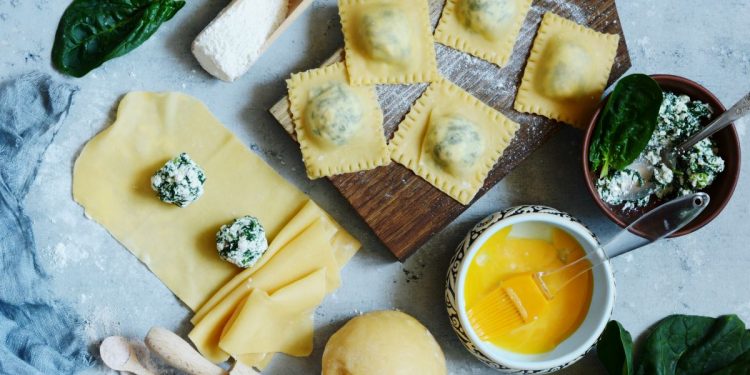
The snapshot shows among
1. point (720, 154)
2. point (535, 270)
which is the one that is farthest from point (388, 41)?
point (720, 154)

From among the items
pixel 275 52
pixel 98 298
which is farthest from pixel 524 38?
pixel 98 298

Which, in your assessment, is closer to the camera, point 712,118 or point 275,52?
point 712,118

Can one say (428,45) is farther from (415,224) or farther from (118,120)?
(118,120)

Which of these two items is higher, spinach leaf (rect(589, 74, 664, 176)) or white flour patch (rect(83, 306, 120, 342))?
white flour patch (rect(83, 306, 120, 342))

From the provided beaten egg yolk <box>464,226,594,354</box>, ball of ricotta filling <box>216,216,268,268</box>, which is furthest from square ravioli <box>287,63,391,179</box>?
beaten egg yolk <box>464,226,594,354</box>

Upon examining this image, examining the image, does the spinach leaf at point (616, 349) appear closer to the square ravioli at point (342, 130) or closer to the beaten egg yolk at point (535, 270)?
the beaten egg yolk at point (535, 270)

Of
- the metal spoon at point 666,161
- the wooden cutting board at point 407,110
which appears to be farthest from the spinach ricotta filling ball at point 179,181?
the metal spoon at point 666,161

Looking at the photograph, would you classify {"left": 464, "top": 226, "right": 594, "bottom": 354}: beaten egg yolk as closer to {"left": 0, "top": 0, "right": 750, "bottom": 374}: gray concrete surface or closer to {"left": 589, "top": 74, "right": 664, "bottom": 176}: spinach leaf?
{"left": 0, "top": 0, "right": 750, "bottom": 374}: gray concrete surface
